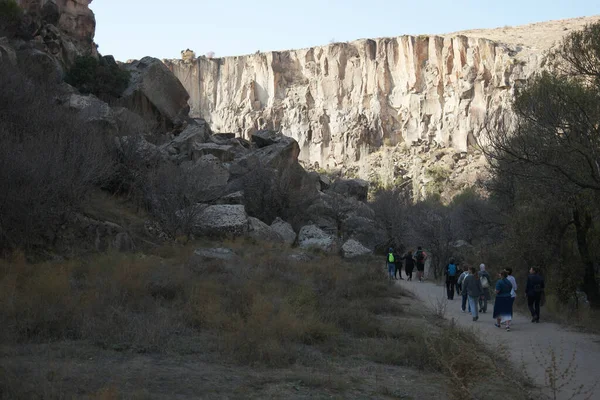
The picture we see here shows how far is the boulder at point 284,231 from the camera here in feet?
92.9

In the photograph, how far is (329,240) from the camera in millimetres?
29891

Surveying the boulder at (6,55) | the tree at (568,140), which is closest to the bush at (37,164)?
the boulder at (6,55)

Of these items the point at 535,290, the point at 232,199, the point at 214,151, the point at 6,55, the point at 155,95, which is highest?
the point at 155,95

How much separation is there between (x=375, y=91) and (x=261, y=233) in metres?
69.3

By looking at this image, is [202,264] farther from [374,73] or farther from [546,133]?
[374,73]

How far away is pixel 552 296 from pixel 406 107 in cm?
7431

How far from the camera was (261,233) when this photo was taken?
26.1 m

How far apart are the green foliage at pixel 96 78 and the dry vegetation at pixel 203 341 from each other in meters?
20.7

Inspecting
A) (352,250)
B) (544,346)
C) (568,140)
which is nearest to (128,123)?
(352,250)

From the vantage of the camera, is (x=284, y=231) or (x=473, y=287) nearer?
(x=473, y=287)

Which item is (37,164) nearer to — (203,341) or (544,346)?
(203,341)

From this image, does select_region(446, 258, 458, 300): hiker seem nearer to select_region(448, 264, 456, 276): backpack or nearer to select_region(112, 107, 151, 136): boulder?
select_region(448, 264, 456, 276): backpack

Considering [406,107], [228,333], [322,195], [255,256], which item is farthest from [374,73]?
[228,333]

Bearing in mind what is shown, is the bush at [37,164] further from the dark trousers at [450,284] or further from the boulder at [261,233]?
the dark trousers at [450,284]
